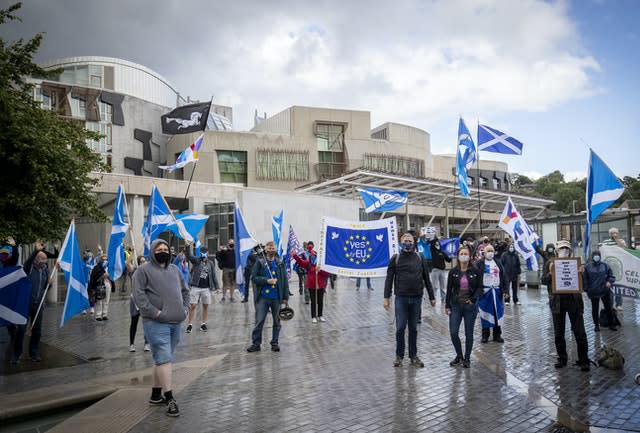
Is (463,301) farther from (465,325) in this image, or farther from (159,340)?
(159,340)

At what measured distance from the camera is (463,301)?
7.50 m

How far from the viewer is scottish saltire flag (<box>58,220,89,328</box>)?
29.5 ft

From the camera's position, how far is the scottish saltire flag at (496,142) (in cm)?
1980

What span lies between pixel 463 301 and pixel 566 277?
4.86ft

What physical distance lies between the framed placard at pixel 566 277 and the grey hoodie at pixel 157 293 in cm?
519

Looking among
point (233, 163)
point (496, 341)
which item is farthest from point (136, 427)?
point (233, 163)

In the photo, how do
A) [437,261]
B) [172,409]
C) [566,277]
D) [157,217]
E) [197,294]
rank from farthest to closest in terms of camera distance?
[437,261], [157,217], [197,294], [566,277], [172,409]

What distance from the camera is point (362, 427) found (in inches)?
196

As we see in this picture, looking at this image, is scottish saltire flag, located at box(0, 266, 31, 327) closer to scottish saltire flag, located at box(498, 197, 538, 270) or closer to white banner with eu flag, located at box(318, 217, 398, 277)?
white banner with eu flag, located at box(318, 217, 398, 277)

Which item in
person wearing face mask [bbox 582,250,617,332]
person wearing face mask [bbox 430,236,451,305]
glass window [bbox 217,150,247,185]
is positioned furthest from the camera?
glass window [bbox 217,150,247,185]

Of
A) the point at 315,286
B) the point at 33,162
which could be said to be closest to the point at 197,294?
the point at 315,286

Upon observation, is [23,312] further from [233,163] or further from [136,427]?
[233,163]

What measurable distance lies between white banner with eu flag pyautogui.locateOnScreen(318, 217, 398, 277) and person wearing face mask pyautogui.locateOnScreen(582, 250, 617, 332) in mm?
3826

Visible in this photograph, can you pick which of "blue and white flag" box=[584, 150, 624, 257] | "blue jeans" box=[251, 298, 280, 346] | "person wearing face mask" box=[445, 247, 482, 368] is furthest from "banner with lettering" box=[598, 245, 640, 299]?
"blue jeans" box=[251, 298, 280, 346]
